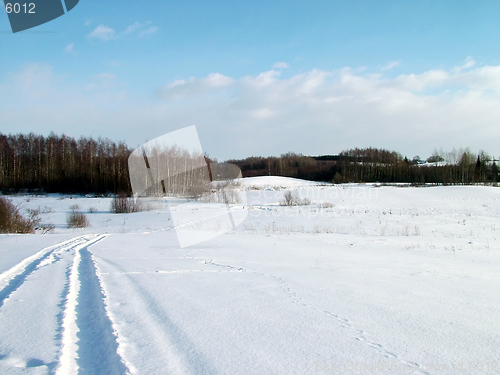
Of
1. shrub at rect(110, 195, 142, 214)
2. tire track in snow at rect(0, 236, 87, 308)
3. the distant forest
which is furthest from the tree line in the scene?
tire track in snow at rect(0, 236, 87, 308)

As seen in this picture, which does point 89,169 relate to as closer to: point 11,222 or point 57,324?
point 11,222

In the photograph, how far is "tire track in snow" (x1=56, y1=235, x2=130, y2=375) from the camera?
1965 millimetres

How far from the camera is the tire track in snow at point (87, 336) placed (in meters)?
1.96

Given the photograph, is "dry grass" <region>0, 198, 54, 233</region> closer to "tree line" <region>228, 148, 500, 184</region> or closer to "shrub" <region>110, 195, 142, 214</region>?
"shrub" <region>110, 195, 142, 214</region>

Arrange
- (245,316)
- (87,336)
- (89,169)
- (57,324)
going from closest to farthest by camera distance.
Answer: (87,336)
(57,324)
(245,316)
(89,169)

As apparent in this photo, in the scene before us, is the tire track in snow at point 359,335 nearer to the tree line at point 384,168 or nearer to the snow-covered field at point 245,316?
the snow-covered field at point 245,316

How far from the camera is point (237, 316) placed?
288 centimetres

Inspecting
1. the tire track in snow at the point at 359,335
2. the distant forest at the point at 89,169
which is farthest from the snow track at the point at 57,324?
the distant forest at the point at 89,169

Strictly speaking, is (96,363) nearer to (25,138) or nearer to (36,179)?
(36,179)

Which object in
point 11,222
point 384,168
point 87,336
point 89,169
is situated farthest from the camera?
point 384,168

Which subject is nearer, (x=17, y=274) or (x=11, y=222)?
(x=17, y=274)

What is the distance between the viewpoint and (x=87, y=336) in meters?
2.40

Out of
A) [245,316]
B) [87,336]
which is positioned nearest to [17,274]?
[87,336]

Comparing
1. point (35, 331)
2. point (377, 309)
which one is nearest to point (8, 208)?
point (35, 331)
